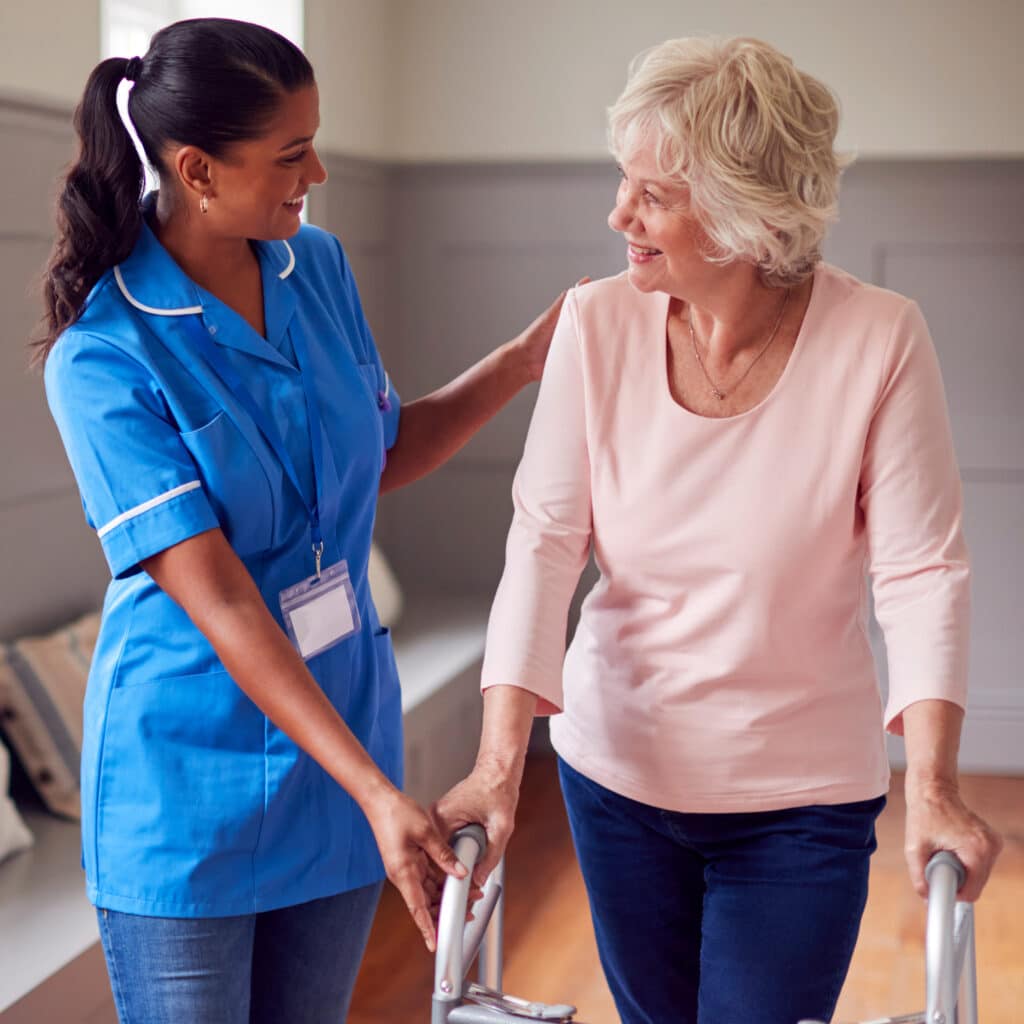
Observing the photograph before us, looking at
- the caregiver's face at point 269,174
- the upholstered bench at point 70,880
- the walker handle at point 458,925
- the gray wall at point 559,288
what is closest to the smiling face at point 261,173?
the caregiver's face at point 269,174

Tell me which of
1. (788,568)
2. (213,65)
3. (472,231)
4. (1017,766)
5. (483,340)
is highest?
(213,65)

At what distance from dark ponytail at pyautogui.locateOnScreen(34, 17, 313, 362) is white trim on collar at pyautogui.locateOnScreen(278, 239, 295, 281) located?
19 cm

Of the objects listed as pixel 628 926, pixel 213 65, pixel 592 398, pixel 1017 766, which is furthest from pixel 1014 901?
pixel 213 65

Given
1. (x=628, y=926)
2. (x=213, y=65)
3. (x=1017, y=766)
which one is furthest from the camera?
(x=1017, y=766)

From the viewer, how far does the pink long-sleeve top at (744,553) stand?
1.42 m

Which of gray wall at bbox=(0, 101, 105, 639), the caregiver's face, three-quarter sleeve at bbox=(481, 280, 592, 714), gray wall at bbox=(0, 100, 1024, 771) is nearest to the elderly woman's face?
three-quarter sleeve at bbox=(481, 280, 592, 714)

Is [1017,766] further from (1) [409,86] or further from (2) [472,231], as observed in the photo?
(1) [409,86]

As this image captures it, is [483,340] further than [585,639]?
Yes

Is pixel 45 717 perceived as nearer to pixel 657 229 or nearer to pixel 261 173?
pixel 261 173

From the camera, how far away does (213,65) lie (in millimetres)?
1438

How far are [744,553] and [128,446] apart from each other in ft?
2.12

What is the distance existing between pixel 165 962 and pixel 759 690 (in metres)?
0.70

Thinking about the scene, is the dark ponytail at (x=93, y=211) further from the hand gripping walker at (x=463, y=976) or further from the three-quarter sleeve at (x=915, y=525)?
the three-quarter sleeve at (x=915, y=525)

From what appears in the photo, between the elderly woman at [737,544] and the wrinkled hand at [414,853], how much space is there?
0.05 meters
